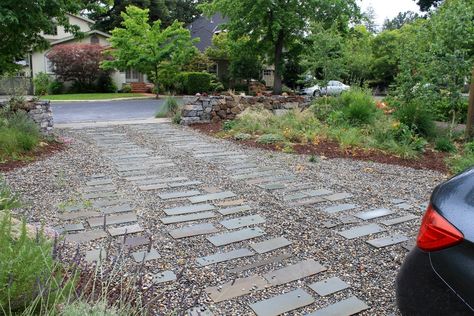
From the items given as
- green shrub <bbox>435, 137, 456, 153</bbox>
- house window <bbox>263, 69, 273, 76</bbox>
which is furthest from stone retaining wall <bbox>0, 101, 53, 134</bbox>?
house window <bbox>263, 69, 273, 76</bbox>

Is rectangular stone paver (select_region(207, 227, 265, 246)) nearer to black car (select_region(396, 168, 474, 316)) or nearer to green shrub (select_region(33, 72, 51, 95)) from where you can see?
black car (select_region(396, 168, 474, 316))

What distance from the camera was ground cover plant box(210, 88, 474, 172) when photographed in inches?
272

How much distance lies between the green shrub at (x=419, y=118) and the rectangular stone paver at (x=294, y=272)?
19.1 ft

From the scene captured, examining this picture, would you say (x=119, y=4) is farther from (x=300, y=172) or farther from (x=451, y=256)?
(x=451, y=256)

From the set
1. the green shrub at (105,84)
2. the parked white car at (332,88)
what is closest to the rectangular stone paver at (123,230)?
the parked white car at (332,88)

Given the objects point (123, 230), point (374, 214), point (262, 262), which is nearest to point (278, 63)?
point (374, 214)

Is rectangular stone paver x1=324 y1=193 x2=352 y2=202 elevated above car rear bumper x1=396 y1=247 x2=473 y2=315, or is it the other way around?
car rear bumper x1=396 y1=247 x2=473 y2=315

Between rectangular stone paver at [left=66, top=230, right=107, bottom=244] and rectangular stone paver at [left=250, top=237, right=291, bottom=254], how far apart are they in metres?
1.21

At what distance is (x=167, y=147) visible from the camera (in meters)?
7.14

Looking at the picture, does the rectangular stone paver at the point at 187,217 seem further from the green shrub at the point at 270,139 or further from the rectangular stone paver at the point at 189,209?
the green shrub at the point at 270,139

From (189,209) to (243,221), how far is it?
1.97 feet

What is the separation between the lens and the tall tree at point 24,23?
7.59 metres

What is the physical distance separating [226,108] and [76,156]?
467 centimetres

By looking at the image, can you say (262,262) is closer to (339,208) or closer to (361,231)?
(361,231)
